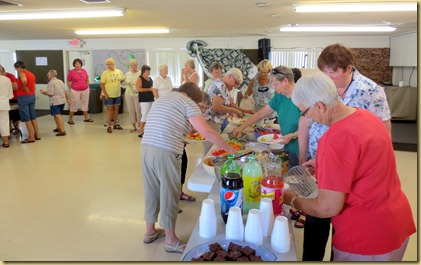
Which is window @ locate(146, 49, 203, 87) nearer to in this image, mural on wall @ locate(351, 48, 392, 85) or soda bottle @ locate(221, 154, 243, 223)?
mural on wall @ locate(351, 48, 392, 85)

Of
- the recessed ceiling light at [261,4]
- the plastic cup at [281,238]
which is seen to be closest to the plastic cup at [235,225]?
the plastic cup at [281,238]

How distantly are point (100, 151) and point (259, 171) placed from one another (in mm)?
4325

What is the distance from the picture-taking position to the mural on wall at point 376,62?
820 cm

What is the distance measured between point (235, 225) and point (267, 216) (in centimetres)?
13

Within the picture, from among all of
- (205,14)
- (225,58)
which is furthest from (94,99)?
(205,14)

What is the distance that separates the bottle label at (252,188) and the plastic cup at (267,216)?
167 millimetres

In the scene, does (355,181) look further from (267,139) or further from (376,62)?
(376,62)

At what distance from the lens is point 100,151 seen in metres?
5.30

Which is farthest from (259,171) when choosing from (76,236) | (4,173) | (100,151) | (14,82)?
(14,82)

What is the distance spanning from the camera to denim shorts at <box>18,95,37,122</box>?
224 inches

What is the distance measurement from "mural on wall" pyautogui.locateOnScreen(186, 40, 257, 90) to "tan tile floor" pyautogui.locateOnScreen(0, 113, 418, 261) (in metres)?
3.73

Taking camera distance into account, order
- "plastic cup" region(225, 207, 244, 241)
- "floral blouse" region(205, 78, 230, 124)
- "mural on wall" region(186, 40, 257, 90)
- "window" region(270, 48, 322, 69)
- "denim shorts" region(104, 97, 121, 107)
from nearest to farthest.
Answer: "plastic cup" region(225, 207, 244, 241)
"floral blouse" region(205, 78, 230, 124)
"denim shorts" region(104, 97, 121, 107)
"window" region(270, 48, 322, 69)
"mural on wall" region(186, 40, 257, 90)

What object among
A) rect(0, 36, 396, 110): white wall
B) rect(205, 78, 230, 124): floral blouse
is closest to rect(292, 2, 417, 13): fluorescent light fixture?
rect(205, 78, 230, 124): floral blouse

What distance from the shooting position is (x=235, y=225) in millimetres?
1229
